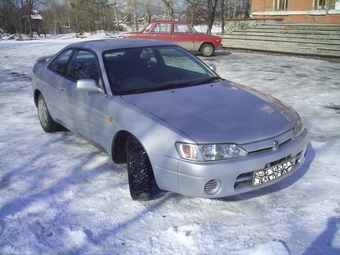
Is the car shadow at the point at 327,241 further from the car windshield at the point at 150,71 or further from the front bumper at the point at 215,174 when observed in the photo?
the car windshield at the point at 150,71

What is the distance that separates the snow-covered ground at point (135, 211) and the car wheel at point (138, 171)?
0.11 metres

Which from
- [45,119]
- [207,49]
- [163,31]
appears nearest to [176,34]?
[163,31]

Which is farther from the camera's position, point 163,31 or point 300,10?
point 300,10

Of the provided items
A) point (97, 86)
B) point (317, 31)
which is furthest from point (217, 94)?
point (317, 31)

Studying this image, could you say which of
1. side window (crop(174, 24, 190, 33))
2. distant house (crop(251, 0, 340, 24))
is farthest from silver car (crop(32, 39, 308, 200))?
distant house (crop(251, 0, 340, 24))

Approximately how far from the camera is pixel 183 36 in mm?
13352

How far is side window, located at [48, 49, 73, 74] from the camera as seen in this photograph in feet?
14.1

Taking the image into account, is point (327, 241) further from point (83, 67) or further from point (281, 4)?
point (281, 4)

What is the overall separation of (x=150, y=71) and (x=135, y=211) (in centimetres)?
160

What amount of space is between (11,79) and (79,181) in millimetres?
6923

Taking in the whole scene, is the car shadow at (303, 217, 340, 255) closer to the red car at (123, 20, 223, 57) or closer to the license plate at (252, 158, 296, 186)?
the license plate at (252, 158, 296, 186)

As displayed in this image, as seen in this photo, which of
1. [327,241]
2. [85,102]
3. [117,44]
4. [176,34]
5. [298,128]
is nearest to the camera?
[327,241]

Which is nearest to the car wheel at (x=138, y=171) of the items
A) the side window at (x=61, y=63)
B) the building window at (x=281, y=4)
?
the side window at (x=61, y=63)

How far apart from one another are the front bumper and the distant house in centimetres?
1763
